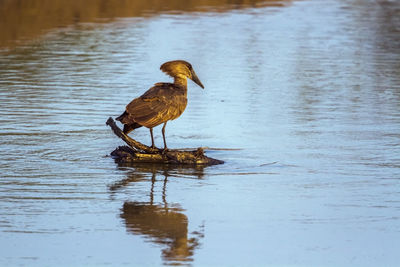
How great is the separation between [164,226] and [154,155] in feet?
8.12

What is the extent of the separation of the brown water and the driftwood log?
0.17 metres

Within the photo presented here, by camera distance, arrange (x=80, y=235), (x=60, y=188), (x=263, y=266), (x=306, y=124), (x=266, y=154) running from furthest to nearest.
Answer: (x=306, y=124) → (x=266, y=154) → (x=60, y=188) → (x=80, y=235) → (x=263, y=266)

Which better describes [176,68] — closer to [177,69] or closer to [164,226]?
[177,69]

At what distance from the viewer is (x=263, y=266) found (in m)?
6.51

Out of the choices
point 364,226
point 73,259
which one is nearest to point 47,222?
point 73,259

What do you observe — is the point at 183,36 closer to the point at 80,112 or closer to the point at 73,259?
the point at 80,112

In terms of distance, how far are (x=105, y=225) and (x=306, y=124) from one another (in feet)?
16.1

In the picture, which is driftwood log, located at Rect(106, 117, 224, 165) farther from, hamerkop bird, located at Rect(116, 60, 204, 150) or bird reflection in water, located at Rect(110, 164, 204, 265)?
bird reflection in water, located at Rect(110, 164, 204, 265)

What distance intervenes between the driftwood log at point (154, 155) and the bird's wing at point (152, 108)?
251 millimetres

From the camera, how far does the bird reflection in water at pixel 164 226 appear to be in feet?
22.2

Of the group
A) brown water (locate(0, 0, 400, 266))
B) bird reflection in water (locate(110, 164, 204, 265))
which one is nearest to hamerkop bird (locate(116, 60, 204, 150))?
brown water (locate(0, 0, 400, 266))

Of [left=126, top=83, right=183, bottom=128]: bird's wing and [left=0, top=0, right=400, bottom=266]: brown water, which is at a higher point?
[left=126, top=83, right=183, bottom=128]: bird's wing

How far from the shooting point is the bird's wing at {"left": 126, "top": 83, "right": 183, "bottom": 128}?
9805mm

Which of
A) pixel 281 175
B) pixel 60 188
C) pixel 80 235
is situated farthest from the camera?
pixel 281 175
